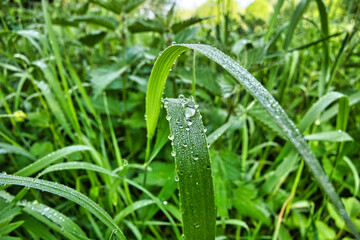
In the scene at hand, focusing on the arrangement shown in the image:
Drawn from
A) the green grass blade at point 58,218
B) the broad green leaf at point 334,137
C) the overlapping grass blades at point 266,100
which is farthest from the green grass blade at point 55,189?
the broad green leaf at point 334,137

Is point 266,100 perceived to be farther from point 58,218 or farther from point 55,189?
point 58,218

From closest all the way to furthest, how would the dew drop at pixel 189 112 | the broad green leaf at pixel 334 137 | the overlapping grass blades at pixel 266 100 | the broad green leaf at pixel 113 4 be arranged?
the overlapping grass blades at pixel 266 100, the dew drop at pixel 189 112, the broad green leaf at pixel 334 137, the broad green leaf at pixel 113 4

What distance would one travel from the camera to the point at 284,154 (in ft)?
2.60

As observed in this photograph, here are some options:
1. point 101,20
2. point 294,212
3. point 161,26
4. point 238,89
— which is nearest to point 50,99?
point 101,20

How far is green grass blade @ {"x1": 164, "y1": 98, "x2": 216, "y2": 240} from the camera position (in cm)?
39

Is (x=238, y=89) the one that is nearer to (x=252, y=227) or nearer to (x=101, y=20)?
(x=252, y=227)

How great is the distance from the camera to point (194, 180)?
0.39m

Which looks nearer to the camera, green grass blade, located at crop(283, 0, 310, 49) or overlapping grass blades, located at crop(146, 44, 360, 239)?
overlapping grass blades, located at crop(146, 44, 360, 239)

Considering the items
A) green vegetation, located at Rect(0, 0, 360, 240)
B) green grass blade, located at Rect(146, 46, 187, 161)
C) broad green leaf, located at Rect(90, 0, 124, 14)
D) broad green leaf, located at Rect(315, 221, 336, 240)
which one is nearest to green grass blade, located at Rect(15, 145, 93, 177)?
green vegetation, located at Rect(0, 0, 360, 240)

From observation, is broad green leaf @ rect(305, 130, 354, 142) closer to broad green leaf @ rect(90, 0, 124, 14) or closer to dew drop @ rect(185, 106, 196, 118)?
dew drop @ rect(185, 106, 196, 118)

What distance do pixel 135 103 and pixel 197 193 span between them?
0.85 m

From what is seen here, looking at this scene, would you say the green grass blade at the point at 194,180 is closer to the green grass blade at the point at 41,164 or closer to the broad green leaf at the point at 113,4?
the green grass blade at the point at 41,164

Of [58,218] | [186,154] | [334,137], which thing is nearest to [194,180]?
[186,154]

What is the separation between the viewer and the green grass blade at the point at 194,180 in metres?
0.39
